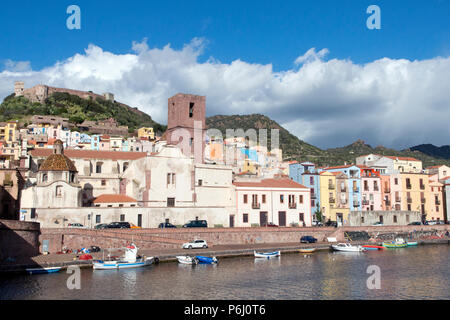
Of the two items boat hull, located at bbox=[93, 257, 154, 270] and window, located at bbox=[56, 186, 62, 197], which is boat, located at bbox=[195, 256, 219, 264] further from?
window, located at bbox=[56, 186, 62, 197]

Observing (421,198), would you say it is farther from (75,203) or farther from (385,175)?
(75,203)

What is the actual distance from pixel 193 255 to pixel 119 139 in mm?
81212

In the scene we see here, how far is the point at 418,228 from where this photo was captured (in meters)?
70.9

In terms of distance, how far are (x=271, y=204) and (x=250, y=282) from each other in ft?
93.8

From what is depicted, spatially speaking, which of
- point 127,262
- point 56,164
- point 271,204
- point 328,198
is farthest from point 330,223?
point 56,164

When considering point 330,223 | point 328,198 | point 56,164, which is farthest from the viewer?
point 328,198

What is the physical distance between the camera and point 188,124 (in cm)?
6806

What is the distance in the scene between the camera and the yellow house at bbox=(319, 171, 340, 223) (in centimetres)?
7456

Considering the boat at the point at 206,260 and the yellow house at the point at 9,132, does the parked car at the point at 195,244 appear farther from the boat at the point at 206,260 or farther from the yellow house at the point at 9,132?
the yellow house at the point at 9,132

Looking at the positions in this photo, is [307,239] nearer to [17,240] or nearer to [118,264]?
[118,264]

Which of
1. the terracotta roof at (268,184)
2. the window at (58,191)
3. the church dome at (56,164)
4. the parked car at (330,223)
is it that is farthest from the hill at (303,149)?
the window at (58,191)

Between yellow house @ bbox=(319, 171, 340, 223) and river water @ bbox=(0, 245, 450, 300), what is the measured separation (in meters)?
25.9

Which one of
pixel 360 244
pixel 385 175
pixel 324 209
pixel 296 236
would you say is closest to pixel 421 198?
pixel 385 175

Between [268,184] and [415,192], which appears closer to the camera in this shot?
[268,184]
